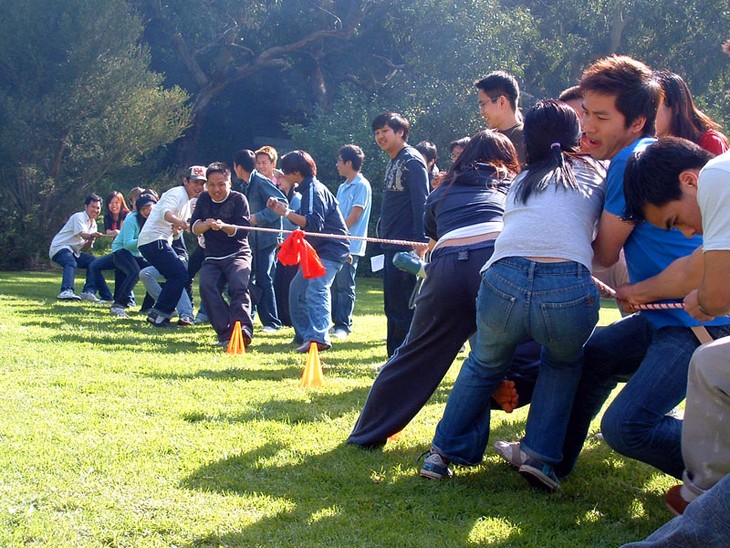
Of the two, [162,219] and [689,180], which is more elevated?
[689,180]

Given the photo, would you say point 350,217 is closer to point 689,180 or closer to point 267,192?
point 267,192

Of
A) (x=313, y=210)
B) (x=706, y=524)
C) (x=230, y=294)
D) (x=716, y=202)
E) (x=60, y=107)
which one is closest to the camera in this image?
(x=706, y=524)

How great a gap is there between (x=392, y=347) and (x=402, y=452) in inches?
110

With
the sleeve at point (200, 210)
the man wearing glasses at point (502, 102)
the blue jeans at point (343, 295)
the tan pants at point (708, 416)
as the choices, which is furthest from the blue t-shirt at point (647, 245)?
the blue jeans at point (343, 295)

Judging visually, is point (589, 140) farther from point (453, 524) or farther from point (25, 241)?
point (25, 241)

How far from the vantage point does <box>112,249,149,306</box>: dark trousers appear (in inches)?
475

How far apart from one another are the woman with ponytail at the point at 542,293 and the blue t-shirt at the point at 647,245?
0.57 ft

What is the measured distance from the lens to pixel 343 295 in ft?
34.8

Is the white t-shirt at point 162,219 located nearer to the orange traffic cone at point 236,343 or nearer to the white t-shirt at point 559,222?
the orange traffic cone at point 236,343

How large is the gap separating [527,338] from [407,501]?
2.94ft

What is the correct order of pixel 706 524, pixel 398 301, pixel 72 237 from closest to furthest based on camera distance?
pixel 706 524 → pixel 398 301 → pixel 72 237

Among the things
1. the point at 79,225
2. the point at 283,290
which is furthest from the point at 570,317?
the point at 79,225

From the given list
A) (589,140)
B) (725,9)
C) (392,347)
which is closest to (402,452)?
(589,140)

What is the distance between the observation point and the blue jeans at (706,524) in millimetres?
2498
